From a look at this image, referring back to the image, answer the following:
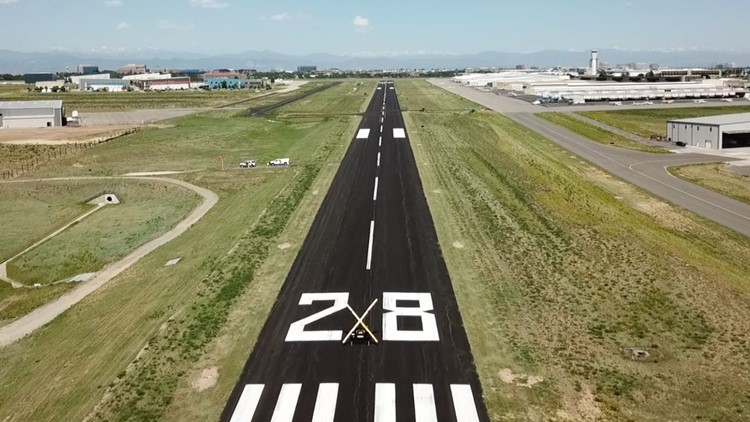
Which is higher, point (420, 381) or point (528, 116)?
point (528, 116)

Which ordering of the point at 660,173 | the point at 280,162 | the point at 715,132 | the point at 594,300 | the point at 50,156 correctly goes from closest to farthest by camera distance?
the point at 594,300 < the point at 660,173 < the point at 280,162 < the point at 50,156 < the point at 715,132

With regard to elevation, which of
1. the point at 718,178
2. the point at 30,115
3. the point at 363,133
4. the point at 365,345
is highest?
the point at 30,115

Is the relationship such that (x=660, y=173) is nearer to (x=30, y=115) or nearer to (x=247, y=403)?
(x=247, y=403)

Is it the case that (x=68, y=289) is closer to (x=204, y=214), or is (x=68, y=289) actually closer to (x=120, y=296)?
(x=120, y=296)

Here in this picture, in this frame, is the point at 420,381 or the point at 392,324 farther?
the point at 392,324

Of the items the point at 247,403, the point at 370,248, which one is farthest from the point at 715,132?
the point at 247,403

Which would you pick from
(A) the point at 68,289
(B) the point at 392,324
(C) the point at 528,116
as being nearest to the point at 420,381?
(B) the point at 392,324

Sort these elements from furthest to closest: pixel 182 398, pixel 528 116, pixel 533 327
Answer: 1. pixel 528 116
2. pixel 533 327
3. pixel 182 398

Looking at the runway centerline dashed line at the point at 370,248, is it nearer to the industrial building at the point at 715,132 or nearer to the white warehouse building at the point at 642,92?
the industrial building at the point at 715,132
